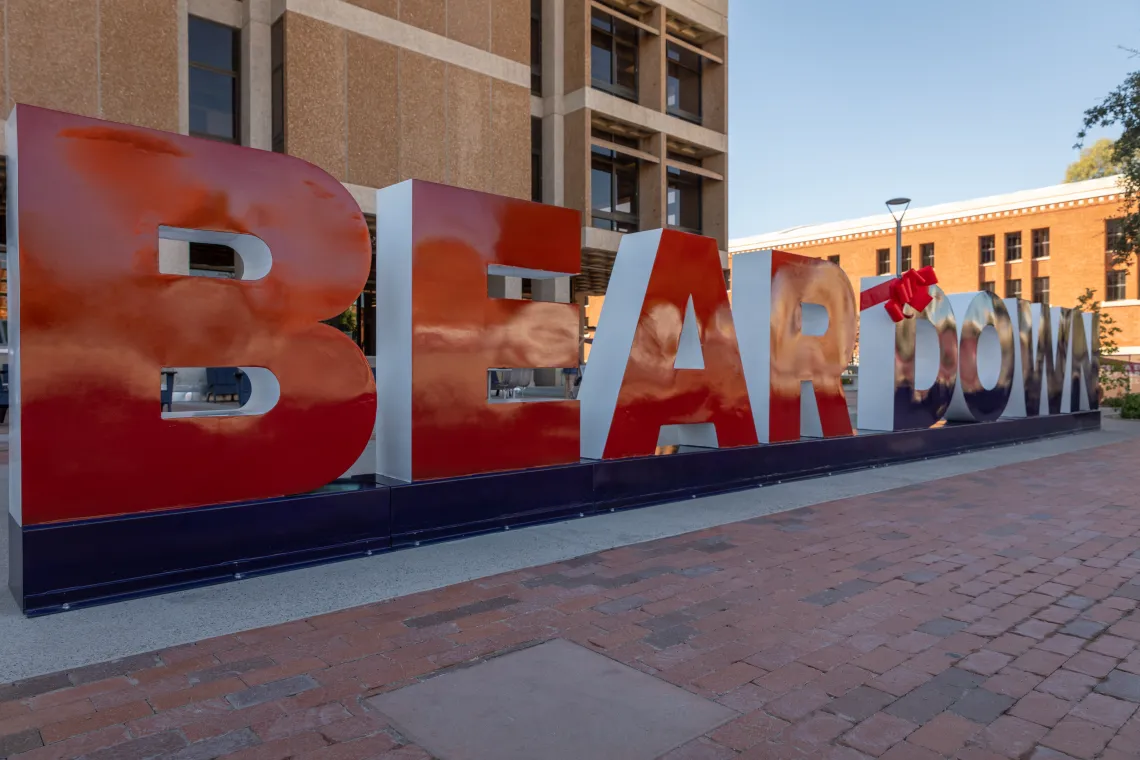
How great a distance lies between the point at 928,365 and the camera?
35.9 feet

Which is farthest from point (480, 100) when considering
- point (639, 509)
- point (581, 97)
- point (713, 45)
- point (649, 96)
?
point (639, 509)

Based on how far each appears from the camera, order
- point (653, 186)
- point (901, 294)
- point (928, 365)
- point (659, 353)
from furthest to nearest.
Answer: point (653, 186), point (928, 365), point (901, 294), point (659, 353)

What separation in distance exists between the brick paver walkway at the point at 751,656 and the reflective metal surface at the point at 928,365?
15.0ft

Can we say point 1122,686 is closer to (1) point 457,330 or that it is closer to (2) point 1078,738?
(2) point 1078,738

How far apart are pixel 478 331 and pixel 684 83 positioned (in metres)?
26.8

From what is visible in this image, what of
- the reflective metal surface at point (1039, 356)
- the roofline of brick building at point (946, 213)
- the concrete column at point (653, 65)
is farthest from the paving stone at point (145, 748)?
the roofline of brick building at point (946, 213)

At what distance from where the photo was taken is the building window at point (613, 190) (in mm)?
26766

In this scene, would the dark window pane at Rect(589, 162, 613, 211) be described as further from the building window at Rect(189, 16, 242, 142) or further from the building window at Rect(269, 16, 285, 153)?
the building window at Rect(189, 16, 242, 142)

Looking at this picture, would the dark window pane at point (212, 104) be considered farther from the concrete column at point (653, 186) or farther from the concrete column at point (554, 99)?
the concrete column at point (653, 186)

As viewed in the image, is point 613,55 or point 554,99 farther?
point 613,55

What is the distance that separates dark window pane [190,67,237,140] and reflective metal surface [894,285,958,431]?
Answer: 1631 centimetres

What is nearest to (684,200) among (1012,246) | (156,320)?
(1012,246)

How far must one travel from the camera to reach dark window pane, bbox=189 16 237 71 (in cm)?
1814

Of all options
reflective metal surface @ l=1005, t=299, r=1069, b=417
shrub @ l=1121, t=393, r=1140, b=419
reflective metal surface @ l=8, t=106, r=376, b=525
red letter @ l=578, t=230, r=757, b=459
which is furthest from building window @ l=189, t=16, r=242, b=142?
shrub @ l=1121, t=393, r=1140, b=419
